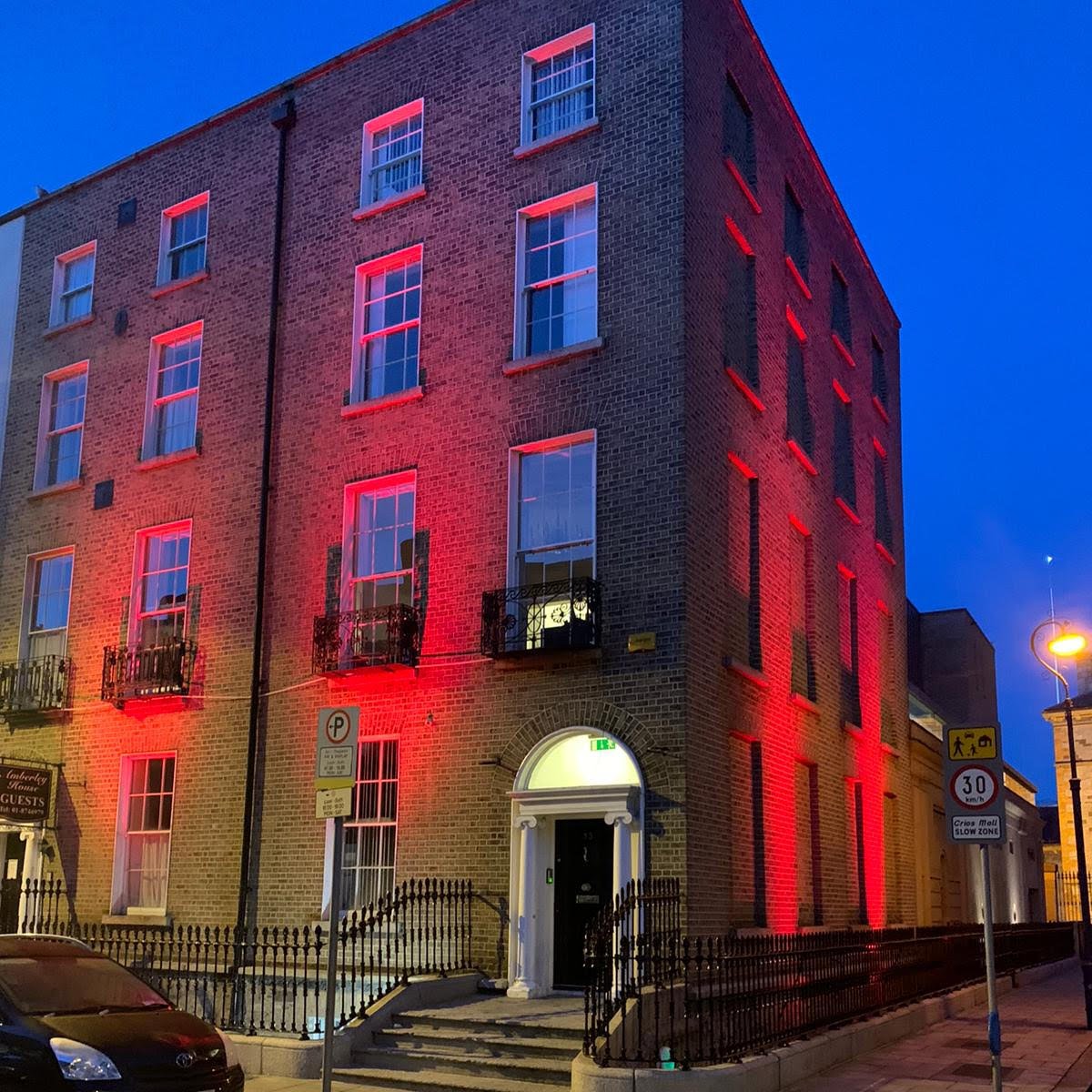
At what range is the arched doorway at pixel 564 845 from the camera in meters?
15.6

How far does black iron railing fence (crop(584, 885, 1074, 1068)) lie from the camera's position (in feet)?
40.2

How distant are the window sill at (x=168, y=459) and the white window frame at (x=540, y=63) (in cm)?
729

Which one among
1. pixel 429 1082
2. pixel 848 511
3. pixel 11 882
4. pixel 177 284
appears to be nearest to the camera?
pixel 429 1082

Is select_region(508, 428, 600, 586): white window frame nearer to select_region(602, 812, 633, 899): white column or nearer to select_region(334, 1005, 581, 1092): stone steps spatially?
select_region(602, 812, 633, 899): white column

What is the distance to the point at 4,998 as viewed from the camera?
10.9m

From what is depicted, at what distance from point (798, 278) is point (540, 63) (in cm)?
575

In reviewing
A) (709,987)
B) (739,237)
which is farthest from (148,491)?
(709,987)

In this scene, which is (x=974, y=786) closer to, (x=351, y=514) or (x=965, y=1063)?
(x=965, y=1063)

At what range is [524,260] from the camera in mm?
18641

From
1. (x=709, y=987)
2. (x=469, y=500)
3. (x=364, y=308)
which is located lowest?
(x=709, y=987)

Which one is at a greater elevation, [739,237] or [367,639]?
[739,237]

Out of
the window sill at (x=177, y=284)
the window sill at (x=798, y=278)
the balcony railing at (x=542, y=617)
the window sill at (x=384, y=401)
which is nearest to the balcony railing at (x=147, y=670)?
the window sill at (x=384, y=401)

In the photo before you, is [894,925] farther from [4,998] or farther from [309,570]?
[4,998]

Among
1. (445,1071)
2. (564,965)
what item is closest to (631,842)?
(564,965)
